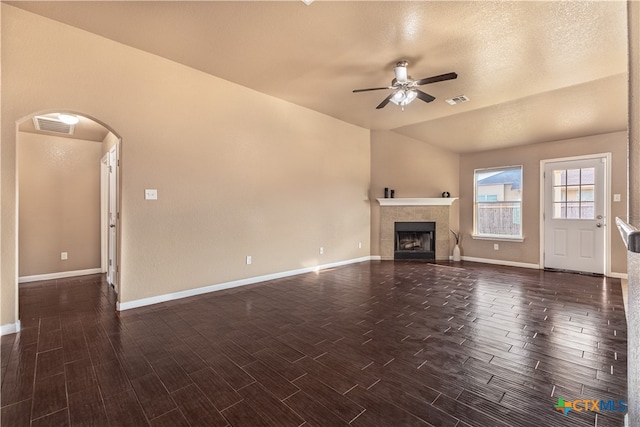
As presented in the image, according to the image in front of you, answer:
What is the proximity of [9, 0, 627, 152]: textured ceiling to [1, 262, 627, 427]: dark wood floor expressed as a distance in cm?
293

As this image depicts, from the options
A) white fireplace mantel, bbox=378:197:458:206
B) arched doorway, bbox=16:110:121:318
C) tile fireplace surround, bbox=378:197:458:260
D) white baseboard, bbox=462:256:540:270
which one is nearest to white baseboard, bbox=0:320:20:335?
arched doorway, bbox=16:110:121:318

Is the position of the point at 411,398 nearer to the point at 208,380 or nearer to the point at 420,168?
the point at 208,380

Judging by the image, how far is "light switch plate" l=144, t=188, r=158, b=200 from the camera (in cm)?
345

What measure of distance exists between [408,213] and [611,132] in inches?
149

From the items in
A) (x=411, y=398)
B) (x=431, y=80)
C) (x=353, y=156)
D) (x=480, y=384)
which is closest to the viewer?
(x=411, y=398)

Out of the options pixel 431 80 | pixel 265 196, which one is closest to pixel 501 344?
pixel 431 80

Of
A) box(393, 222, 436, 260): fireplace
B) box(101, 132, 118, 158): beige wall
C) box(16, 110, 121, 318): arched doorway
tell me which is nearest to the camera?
box(16, 110, 121, 318): arched doorway

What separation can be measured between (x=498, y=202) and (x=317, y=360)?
5.91m

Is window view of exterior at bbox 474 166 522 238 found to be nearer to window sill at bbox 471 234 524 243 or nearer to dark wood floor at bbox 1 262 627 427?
window sill at bbox 471 234 524 243

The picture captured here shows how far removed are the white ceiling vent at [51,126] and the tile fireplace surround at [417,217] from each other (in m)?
5.99

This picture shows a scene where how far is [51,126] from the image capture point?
14.2 feet

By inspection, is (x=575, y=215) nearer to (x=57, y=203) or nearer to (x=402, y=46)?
(x=402, y=46)

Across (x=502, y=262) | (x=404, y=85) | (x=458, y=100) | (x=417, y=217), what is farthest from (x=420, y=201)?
(x=404, y=85)

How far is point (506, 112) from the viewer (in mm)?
4797
